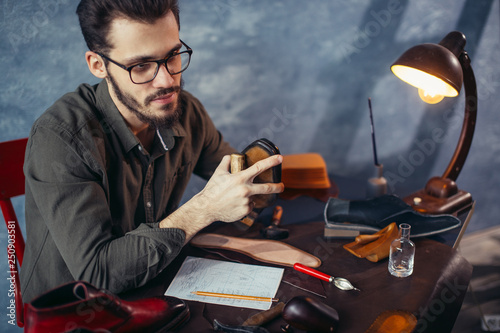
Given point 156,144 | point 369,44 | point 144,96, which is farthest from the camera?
point 369,44

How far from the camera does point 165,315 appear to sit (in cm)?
97

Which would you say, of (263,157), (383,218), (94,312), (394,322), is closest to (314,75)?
(383,218)

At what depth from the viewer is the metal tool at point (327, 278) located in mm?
1118

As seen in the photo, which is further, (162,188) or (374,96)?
(374,96)

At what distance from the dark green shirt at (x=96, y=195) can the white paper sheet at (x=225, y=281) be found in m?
0.08

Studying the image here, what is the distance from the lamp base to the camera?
1.63 metres

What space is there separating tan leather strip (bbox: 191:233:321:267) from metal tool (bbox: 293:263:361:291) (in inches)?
1.6

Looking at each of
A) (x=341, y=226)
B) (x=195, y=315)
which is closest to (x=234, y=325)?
(x=195, y=315)

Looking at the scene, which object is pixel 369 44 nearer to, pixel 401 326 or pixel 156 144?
pixel 156 144

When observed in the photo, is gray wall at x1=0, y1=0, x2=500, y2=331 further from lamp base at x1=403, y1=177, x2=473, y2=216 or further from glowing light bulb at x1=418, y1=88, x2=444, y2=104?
glowing light bulb at x1=418, y1=88, x2=444, y2=104

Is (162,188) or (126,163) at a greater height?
(126,163)

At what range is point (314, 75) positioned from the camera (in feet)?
7.55

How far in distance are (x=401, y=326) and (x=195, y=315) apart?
0.48 m

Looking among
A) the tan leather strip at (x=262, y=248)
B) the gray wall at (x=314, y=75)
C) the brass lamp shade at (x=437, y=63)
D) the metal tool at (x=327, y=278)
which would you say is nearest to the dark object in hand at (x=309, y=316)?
the metal tool at (x=327, y=278)
